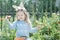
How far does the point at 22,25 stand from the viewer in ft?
13.8

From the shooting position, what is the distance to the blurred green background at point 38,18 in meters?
4.20

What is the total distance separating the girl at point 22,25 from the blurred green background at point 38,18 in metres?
0.05

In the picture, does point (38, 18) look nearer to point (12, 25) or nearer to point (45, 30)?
point (45, 30)

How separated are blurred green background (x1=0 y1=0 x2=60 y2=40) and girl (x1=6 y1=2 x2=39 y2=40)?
53 millimetres

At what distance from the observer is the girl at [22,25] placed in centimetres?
418

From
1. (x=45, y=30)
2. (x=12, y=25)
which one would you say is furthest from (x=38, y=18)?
(x=12, y=25)

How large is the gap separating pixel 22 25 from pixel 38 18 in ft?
0.77

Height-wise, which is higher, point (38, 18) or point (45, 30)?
point (38, 18)

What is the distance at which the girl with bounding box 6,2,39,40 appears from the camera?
4.18 meters

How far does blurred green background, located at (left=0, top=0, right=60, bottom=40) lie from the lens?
420cm

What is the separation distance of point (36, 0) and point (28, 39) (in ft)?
1.73

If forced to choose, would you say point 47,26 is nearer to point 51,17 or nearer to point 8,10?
point 51,17

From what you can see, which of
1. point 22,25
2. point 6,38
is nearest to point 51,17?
point 22,25

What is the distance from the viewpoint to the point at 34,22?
4.21 m
